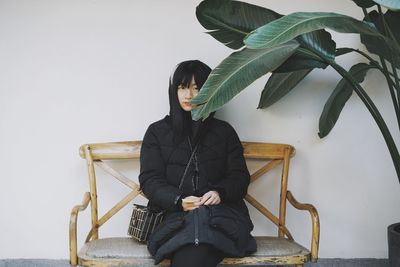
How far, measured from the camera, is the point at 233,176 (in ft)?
7.82

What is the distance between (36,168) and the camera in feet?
8.86

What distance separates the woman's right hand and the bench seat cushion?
25 centimetres

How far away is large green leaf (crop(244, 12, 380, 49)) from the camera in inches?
62.0

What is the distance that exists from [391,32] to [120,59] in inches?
53.1

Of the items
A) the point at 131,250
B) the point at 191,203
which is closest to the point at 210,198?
the point at 191,203

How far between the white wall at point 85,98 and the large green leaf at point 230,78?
809mm

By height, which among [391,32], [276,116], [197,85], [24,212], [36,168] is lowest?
[24,212]

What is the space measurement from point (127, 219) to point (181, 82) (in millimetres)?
845

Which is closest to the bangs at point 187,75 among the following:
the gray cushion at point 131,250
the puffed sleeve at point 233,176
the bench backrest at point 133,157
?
the puffed sleeve at point 233,176

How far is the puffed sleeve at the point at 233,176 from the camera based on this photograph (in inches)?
90.5

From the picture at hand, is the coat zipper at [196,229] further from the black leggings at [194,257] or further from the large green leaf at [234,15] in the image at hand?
the large green leaf at [234,15]

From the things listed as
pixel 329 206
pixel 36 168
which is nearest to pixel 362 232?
pixel 329 206

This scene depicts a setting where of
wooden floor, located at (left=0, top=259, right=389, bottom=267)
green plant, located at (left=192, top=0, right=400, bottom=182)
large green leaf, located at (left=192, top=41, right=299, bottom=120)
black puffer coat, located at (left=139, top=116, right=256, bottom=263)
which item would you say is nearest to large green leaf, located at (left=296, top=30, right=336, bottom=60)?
green plant, located at (left=192, top=0, right=400, bottom=182)

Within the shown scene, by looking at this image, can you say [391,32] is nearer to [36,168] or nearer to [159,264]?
[159,264]
